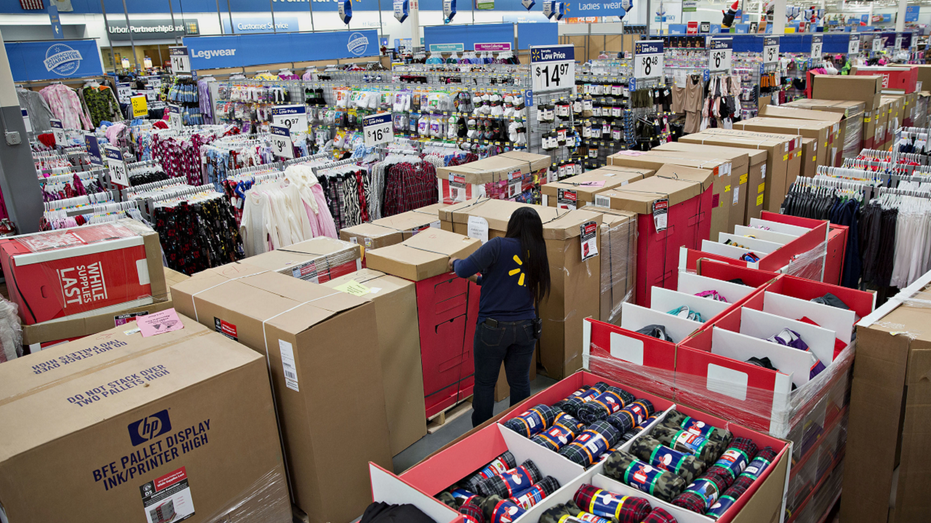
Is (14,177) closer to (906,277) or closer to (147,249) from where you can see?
(147,249)

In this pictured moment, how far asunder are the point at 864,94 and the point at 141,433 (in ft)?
29.3

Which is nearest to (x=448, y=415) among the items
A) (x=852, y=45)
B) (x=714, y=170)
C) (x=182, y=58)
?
(x=714, y=170)

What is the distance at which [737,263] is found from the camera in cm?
365

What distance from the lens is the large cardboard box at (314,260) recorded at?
3.55 m

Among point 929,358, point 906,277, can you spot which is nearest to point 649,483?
point 929,358

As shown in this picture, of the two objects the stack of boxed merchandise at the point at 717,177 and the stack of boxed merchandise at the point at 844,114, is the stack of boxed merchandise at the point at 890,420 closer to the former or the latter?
the stack of boxed merchandise at the point at 717,177

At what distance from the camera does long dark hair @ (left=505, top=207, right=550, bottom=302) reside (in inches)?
127

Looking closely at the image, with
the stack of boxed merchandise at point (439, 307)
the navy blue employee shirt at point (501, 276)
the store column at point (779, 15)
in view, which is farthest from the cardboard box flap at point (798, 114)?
the store column at point (779, 15)

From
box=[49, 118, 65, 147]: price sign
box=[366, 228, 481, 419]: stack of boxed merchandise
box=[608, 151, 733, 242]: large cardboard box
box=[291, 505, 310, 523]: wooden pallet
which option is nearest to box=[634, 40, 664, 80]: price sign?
box=[608, 151, 733, 242]: large cardboard box

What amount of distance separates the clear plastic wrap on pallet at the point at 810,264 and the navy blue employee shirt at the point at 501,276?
5.76ft

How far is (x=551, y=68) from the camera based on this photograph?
7.08m

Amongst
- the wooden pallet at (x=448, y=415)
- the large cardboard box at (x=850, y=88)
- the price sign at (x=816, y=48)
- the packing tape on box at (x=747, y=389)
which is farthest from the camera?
the price sign at (x=816, y=48)

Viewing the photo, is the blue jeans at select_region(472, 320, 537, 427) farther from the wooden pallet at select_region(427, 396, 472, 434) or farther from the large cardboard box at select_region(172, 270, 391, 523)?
the large cardboard box at select_region(172, 270, 391, 523)

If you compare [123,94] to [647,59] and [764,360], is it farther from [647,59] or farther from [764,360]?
[764,360]
